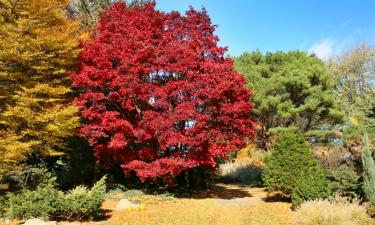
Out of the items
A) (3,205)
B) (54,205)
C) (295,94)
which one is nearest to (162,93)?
(54,205)

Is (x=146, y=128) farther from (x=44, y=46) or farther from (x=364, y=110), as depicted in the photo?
(x=364, y=110)

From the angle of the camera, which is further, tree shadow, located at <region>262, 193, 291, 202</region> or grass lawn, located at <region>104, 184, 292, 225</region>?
tree shadow, located at <region>262, 193, 291, 202</region>

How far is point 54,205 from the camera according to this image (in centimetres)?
1337

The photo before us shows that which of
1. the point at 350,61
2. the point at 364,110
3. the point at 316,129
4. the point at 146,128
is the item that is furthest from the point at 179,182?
→ the point at 350,61

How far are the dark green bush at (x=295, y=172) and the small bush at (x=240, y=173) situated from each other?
25.6 ft

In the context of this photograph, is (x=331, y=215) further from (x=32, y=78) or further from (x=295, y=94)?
(x=295, y=94)

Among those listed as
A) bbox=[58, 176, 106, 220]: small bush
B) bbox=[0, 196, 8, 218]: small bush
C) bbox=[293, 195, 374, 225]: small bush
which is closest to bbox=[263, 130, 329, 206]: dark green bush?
bbox=[293, 195, 374, 225]: small bush

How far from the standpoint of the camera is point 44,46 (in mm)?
17438

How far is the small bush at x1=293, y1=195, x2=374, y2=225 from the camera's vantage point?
11750 mm

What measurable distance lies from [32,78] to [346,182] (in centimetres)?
1429

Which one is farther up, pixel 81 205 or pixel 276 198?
pixel 81 205

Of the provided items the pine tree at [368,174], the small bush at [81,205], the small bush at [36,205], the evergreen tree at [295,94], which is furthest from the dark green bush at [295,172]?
the small bush at [36,205]

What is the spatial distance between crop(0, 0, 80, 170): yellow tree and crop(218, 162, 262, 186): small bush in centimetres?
1338

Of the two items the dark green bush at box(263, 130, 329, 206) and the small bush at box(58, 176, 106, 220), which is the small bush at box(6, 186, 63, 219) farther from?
the dark green bush at box(263, 130, 329, 206)
